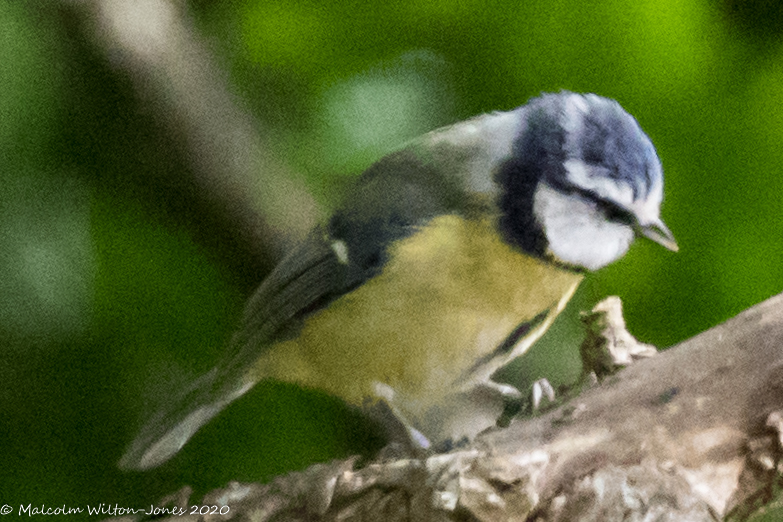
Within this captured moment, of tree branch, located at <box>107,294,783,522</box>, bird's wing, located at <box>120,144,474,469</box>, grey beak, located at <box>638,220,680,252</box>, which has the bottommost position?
tree branch, located at <box>107,294,783,522</box>

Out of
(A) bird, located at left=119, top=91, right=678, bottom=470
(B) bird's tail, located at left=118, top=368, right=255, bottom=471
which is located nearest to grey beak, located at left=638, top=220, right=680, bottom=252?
(A) bird, located at left=119, top=91, right=678, bottom=470

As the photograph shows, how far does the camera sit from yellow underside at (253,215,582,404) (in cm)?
60

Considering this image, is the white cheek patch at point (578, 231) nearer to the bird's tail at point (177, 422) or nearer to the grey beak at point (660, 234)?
the grey beak at point (660, 234)

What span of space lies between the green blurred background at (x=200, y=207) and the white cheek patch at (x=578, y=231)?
0.7 inches

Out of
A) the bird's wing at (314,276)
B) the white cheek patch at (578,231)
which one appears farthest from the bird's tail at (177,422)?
the white cheek patch at (578,231)

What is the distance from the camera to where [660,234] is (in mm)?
621

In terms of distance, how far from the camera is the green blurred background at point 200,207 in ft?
1.61

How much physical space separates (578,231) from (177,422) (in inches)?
16.2

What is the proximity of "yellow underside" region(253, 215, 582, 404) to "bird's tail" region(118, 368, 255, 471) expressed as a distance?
0.08 meters

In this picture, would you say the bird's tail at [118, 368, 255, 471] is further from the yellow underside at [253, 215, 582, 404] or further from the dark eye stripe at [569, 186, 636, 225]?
the dark eye stripe at [569, 186, 636, 225]

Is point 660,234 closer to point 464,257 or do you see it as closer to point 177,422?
point 464,257

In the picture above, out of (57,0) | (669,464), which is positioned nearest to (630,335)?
(669,464)

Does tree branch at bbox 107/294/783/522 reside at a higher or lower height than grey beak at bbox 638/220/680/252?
lower

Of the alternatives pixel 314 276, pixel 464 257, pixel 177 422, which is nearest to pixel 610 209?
pixel 464 257
